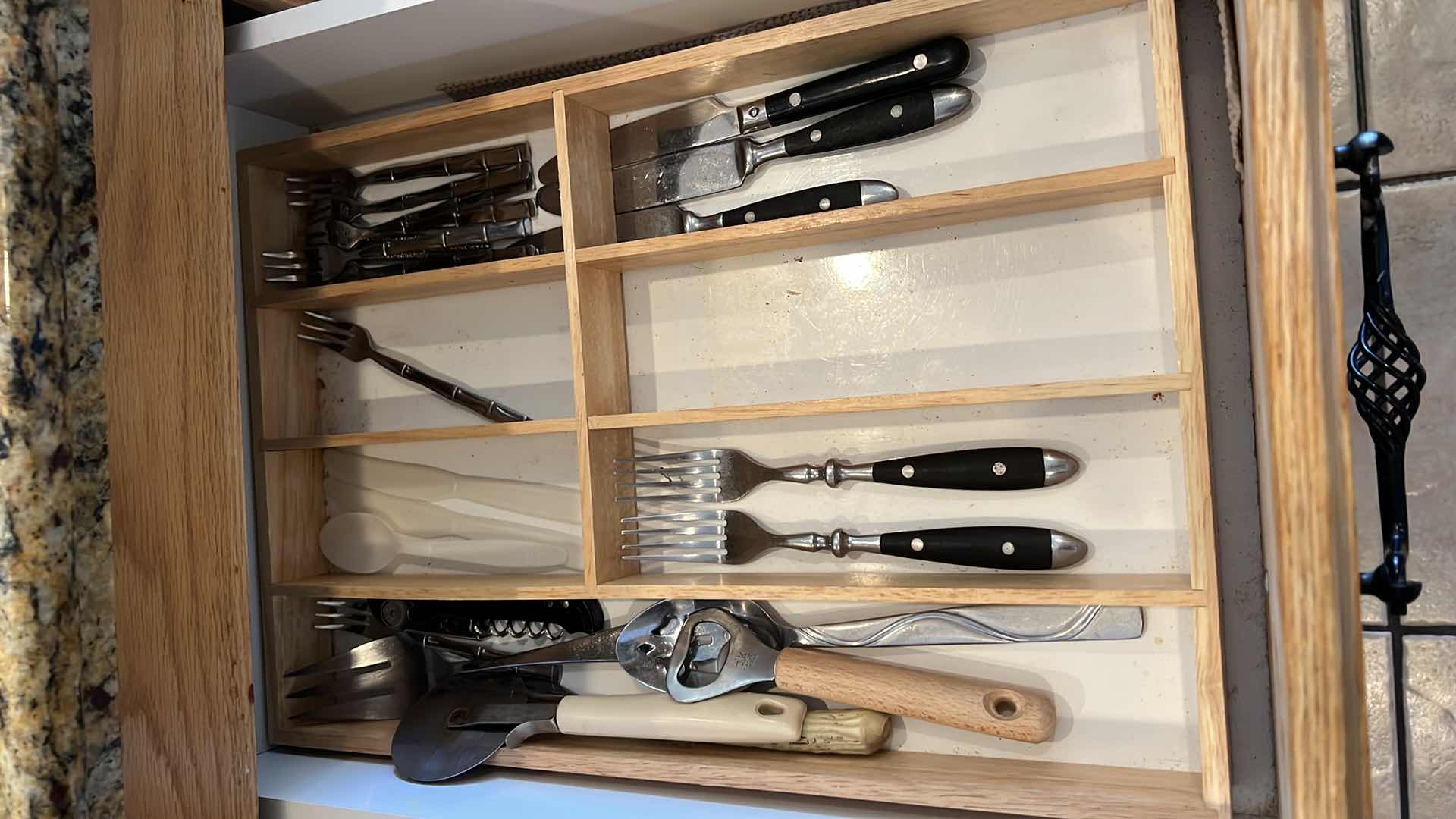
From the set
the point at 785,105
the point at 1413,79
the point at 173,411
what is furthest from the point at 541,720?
the point at 1413,79

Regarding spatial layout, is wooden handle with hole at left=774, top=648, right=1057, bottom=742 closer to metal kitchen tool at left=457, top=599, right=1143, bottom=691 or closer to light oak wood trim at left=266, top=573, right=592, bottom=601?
metal kitchen tool at left=457, top=599, right=1143, bottom=691

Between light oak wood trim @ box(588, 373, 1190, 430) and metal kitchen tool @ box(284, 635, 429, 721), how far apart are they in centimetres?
44

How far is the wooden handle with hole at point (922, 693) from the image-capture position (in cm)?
96

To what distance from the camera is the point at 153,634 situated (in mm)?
939

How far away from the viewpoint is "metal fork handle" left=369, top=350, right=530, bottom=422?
1238mm

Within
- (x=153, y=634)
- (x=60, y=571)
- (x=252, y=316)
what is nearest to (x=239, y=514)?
(x=153, y=634)

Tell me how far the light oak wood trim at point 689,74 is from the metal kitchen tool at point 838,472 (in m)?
0.42

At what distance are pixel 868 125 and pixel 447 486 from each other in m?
0.69

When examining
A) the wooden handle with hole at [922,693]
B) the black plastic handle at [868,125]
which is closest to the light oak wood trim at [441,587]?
the wooden handle with hole at [922,693]

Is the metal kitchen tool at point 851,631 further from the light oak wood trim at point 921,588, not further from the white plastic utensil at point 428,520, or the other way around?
the white plastic utensil at point 428,520

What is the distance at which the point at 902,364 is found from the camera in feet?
3.55

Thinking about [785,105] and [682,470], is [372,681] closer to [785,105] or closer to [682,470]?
[682,470]

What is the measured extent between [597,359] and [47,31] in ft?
1.92

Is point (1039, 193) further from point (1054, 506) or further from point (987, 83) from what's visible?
point (1054, 506)
